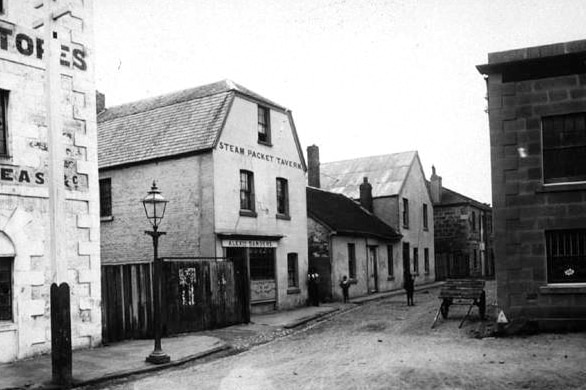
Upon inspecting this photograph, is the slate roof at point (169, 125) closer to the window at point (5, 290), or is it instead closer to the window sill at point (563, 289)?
the window at point (5, 290)

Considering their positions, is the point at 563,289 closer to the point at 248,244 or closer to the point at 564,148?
the point at 564,148

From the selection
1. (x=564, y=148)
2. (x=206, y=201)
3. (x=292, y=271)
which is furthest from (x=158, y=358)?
(x=292, y=271)

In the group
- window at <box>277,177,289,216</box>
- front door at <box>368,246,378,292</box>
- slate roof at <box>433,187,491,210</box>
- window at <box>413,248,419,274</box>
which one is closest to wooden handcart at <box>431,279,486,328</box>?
window at <box>277,177,289,216</box>

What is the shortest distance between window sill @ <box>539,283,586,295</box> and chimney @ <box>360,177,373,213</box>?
20.6 meters

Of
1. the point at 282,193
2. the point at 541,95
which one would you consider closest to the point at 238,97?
the point at 282,193

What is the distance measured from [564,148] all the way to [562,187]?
40.1 inches

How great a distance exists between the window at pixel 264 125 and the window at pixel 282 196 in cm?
→ 176

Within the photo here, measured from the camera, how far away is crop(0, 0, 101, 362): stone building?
1223cm

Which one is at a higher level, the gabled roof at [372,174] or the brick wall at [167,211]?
the gabled roof at [372,174]

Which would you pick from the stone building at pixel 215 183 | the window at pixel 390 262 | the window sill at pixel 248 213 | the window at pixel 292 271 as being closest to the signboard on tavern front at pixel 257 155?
the stone building at pixel 215 183

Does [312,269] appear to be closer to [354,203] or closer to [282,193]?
[282,193]

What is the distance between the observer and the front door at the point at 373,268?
29903 millimetres

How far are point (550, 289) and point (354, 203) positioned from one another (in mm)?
20801

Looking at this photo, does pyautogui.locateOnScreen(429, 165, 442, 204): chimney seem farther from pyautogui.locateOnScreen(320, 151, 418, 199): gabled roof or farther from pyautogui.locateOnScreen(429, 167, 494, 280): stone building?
pyautogui.locateOnScreen(320, 151, 418, 199): gabled roof
